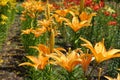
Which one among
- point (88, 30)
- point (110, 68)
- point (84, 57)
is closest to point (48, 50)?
point (84, 57)

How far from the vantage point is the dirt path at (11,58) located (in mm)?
6555

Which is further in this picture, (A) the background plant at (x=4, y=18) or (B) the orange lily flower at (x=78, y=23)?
(A) the background plant at (x=4, y=18)

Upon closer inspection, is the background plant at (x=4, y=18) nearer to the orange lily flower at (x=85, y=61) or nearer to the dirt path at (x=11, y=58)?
the dirt path at (x=11, y=58)

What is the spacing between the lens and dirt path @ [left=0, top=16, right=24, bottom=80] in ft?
21.5

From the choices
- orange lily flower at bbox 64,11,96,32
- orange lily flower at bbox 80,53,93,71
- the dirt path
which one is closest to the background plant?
the dirt path

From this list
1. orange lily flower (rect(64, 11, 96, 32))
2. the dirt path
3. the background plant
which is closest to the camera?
orange lily flower (rect(64, 11, 96, 32))

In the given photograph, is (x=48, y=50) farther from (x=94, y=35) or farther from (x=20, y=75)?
(x=94, y=35)

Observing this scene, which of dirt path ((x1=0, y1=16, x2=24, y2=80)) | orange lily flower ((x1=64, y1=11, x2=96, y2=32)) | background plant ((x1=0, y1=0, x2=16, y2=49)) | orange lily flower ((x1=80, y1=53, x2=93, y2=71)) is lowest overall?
dirt path ((x1=0, y1=16, x2=24, y2=80))

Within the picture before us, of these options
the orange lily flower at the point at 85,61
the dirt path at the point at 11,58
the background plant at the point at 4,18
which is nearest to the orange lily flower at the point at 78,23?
the orange lily flower at the point at 85,61

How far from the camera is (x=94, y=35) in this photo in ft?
28.1

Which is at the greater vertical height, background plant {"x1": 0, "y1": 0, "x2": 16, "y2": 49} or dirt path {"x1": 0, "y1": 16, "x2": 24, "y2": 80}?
background plant {"x1": 0, "y1": 0, "x2": 16, "y2": 49}

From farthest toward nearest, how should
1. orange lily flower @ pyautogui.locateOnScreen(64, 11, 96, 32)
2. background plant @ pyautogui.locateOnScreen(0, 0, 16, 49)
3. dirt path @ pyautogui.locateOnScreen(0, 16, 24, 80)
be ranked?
background plant @ pyautogui.locateOnScreen(0, 0, 16, 49), dirt path @ pyautogui.locateOnScreen(0, 16, 24, 80), orange lily flower @ pyautogui.locateOnScreen(64, 11, 96, 32)

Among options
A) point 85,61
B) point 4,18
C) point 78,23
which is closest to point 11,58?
point 4,18

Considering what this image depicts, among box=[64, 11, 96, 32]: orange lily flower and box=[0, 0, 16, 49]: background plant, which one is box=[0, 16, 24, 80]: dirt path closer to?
box=[0, 0, 16, 49]: background plant
